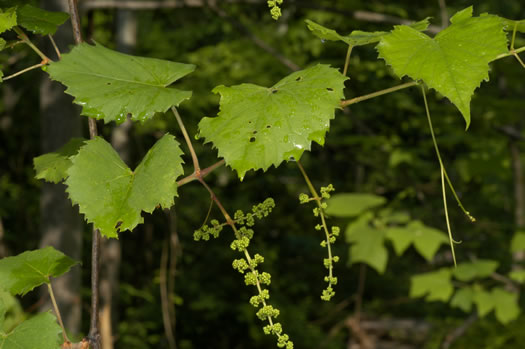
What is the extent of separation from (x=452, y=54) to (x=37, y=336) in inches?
25.9

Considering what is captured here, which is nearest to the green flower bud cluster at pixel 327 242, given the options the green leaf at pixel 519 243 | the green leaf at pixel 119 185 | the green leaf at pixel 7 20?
the green leaf at pixel 119 185

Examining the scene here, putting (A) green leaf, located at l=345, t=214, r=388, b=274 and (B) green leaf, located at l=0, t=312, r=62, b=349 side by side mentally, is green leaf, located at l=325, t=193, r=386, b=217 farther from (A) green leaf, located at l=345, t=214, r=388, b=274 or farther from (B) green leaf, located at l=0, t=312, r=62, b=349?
(B) green leaf, located at l=0, t=312, r=62, b=349

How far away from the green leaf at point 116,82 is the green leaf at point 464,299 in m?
2.48

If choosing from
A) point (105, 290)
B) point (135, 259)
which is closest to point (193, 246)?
point (135, 259)

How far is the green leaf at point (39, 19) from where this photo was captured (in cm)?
85

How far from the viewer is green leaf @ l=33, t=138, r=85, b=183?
93 centimetres

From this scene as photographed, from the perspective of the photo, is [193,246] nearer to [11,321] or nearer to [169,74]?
[11,321]

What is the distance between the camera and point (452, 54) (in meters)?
0.71

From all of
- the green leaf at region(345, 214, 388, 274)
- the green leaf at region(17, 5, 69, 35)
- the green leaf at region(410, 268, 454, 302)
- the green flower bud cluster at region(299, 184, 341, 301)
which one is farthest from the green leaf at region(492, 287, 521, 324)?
the green leaf at region(17, 5, 69, 35)

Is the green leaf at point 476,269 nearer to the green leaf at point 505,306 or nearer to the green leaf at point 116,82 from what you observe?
the green leaf at point 505,306

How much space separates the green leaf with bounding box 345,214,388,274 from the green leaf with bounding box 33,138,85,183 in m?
1.83

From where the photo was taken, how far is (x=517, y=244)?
108 inches

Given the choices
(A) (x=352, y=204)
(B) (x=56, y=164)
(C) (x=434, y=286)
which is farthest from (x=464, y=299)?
(B) (x=56, y=164)

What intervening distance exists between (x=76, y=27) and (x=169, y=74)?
155mm
